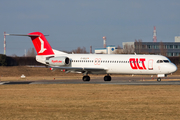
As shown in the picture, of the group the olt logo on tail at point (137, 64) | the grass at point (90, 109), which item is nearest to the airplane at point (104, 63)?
the olt logo on tail at point (137, 64)

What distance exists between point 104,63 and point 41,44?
381 inches

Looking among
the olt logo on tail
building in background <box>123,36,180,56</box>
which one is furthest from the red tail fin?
building in background <box>123,36,180,56</box>

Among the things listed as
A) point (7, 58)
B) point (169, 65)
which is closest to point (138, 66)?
point (169, 65)

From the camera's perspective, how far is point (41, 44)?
1789 inches

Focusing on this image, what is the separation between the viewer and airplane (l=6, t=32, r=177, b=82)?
39.9 metres

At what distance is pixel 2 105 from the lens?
59.2ft

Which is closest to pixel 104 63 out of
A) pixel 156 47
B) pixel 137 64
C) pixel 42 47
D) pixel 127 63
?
pixel 127 63

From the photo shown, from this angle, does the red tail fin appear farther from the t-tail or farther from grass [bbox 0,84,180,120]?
grass [bbox 0,84,180,120]

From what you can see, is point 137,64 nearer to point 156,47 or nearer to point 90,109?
point 90,109

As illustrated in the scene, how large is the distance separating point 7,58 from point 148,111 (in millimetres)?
68657

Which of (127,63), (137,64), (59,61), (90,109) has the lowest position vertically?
(90,109)

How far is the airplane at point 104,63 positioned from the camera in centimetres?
3994

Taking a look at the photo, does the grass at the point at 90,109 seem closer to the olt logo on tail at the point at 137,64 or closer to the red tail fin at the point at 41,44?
the olt logo on tail at the point at 137,64

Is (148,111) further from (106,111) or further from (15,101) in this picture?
(15,101)
